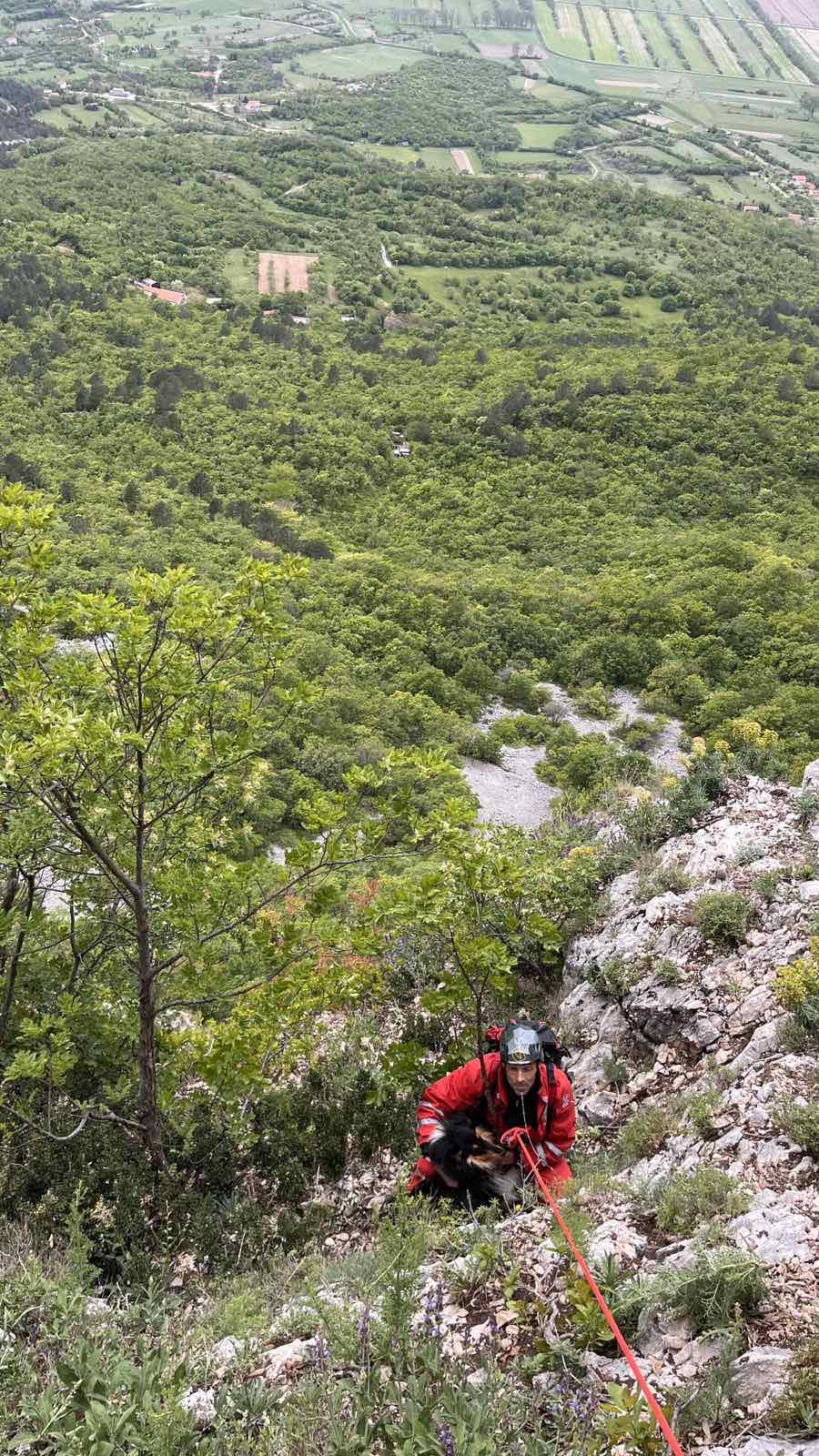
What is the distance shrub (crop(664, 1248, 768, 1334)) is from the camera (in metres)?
3.66

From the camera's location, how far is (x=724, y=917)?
7.00 m

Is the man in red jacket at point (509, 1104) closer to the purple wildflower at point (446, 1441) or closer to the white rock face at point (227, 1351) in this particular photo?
the white rock face at point (227, 1351)

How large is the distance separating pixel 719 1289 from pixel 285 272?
7493 centimetres

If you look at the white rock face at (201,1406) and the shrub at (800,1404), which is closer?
the shrub at (800,1404)

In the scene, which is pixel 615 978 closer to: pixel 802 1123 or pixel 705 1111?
pixel 705 1111

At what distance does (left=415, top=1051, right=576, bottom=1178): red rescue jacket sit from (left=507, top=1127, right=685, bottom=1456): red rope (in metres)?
0.13

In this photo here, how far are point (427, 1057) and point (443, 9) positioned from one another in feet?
672

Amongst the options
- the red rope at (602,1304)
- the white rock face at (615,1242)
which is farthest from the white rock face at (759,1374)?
the white rock face at (615,1242)

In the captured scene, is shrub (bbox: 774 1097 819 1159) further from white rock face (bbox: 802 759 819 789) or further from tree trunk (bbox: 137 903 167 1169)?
white rock face (bbox: 802 759 819 789)

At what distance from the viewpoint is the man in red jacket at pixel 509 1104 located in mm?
5109

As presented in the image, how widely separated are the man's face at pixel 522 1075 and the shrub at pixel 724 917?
2634 millimetres

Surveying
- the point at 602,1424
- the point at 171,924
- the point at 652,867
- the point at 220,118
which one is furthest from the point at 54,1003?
the point at 220,118

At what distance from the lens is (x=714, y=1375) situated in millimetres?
3348

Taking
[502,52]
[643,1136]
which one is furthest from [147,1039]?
[502,52]
